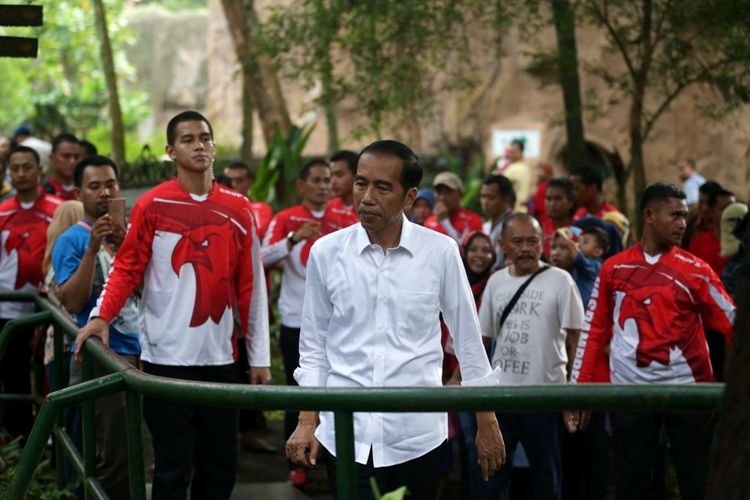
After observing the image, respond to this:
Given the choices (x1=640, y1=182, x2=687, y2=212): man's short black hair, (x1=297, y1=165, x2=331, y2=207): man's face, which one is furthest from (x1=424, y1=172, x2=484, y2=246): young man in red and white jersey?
(x1=640, y1=182, x2=687, y2=212): man's short black hair

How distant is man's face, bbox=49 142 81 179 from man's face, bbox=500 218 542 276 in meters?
4.20

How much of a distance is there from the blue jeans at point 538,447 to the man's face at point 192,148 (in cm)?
220

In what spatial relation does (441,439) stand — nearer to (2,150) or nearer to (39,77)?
(2,150)

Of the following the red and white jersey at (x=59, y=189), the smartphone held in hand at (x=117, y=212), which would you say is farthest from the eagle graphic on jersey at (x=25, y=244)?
the smartphone held in hand at (x=117, y=212)


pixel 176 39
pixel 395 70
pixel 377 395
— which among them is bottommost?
pixel 377 395

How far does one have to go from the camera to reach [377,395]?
3.47m

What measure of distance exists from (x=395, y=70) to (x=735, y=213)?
4191 millimetres

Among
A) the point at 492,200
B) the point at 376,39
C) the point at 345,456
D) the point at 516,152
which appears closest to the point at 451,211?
→ the point at 492,200

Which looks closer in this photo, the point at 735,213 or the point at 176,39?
the point at 735,213

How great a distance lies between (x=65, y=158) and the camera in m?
9.62

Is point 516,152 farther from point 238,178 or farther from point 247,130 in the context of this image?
point 238,178

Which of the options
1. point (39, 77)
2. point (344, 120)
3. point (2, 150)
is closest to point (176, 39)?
point (39, 77)

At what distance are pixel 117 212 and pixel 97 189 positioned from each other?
29.2 inches

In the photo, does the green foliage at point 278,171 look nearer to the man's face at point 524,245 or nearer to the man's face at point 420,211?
the man's face at point 420,211
